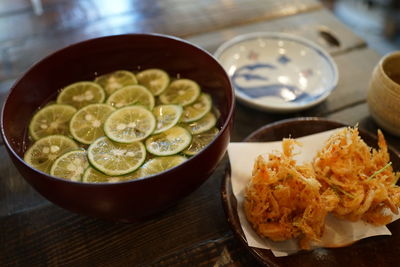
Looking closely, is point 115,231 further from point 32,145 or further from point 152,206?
point 32,145

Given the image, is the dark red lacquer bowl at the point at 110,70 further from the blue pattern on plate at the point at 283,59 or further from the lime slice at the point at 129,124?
the blue pattern on plate at the point at 283,59

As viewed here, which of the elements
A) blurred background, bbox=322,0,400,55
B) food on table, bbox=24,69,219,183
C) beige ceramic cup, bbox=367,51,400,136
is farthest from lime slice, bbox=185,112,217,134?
blurred background, bbox=322,0,400,55

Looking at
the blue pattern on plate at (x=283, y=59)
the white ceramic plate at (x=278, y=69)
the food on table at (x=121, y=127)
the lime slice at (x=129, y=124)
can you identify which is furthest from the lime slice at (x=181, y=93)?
the blue pattern on plate at (x=283, y=59)

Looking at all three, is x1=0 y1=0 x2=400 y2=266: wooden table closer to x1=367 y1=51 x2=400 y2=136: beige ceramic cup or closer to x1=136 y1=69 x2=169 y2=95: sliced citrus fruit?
x1=367 y1=51 x2=400 y2=136: beige ceramic cup

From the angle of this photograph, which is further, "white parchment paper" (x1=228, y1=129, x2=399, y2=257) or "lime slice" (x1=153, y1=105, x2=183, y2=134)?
"lime slice" (x1=153, y1=105, x2=183, y2=134)

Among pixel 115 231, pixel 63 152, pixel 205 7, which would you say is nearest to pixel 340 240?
pixel 115 231

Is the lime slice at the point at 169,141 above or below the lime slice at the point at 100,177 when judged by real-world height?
below
